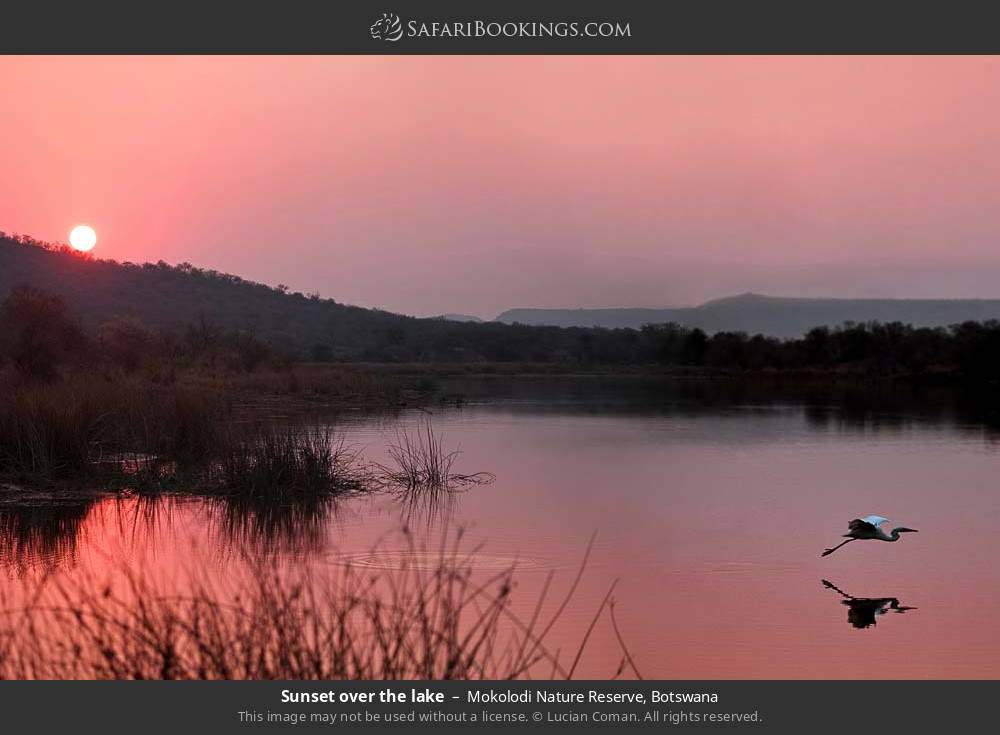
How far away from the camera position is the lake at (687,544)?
7309 millimetres

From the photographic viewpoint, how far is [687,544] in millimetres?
10891

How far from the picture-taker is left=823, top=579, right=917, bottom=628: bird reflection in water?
311 inches

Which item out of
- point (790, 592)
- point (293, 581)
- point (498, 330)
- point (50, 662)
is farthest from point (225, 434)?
point (498, 330)

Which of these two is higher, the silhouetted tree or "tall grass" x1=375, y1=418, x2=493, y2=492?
the silhouetted tree

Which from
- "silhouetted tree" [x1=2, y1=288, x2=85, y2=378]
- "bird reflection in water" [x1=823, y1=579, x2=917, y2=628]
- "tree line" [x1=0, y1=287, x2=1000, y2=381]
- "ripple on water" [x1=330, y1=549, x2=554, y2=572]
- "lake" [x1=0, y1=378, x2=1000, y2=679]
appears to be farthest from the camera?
"tree line" [x1=0, y1=287, x2=1000, y2=381]

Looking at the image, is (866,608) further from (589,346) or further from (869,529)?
(589,346)

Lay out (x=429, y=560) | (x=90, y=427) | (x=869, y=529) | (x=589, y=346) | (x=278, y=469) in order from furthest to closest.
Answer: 1. (x=589, y=346)
2. (x=90, y=427)
3. (x=278, y=469)
4. (x=869, y=529)
5. (x=429, y=560)

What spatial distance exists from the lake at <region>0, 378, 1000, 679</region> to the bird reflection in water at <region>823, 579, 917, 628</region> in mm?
24

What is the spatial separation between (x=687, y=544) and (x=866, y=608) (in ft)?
9.10

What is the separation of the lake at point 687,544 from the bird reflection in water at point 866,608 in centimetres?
2

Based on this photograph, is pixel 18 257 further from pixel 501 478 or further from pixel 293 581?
pixel 293 581

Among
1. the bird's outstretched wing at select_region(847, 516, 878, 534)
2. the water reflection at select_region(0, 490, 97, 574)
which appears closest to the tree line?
the water reflection at select_region(0, 490, 97, 574)

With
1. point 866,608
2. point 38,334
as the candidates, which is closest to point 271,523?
point 866,608

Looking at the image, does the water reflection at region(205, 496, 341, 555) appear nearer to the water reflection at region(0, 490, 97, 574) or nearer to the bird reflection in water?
the water reflection at region(0, 490, 97, 574)
